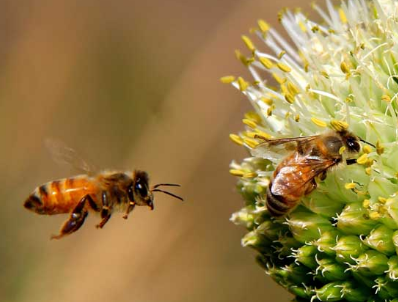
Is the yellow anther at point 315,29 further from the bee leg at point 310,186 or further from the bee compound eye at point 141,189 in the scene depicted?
the bee compound eye at point 141,189

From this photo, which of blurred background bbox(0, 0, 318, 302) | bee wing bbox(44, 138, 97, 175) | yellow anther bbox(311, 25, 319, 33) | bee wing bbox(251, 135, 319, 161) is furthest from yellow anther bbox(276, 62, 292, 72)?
blurred background bbox(0, 0, 318, 302)

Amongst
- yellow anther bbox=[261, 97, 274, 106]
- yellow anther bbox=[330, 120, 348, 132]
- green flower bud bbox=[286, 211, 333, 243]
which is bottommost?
green flower bud bbox=[286, 211, 333, 243]

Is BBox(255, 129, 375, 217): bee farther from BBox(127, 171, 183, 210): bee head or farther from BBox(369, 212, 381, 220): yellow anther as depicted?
BBox(127, 171, 183, 210): bee head

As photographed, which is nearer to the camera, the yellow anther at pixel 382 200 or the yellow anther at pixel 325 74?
the yellow anther at pixel 382 200

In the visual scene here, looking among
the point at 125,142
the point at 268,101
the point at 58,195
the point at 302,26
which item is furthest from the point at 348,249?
the point at 125,142

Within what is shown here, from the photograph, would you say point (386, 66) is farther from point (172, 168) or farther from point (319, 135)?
point (172, 168)

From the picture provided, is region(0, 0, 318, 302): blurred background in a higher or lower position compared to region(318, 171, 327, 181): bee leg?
lower

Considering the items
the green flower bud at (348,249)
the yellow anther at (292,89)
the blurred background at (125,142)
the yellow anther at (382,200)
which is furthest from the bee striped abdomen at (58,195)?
the blurred background at (125,142)
